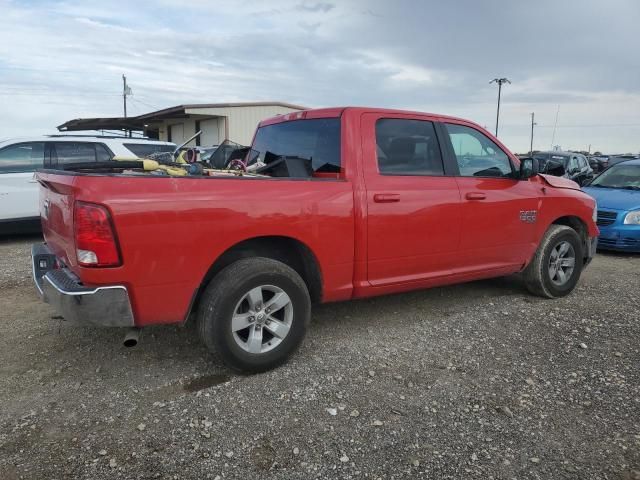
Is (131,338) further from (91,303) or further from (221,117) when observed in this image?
(221,117)

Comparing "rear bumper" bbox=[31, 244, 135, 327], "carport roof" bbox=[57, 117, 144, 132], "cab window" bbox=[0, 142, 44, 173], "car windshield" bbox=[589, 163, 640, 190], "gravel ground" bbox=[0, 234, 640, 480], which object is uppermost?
"carport roof" bbox=[57, 117, 144, 132]

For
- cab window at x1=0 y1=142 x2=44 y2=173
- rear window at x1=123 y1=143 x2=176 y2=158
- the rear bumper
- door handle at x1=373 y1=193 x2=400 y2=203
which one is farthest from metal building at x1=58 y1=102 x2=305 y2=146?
the rear bumper

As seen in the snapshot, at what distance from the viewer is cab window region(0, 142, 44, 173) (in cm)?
787

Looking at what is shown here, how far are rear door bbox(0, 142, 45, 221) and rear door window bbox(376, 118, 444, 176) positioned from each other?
6.24 metres

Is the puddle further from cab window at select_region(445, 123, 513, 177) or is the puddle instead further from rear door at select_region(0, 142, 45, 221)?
rear door at select_region(0, 142, 45, 221)

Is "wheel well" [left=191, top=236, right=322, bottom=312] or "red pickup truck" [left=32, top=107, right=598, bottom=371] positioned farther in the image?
"wheel well" [left=191, top=236, right=322, bottom=312]

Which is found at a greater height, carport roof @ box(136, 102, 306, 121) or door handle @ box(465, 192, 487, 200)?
carport roof @ box(136, 102, 306, 121)

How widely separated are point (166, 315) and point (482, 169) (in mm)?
3106

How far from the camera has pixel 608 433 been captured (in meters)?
2.86

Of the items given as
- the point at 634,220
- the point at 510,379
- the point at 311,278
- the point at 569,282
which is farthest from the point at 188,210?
the point at 634,220

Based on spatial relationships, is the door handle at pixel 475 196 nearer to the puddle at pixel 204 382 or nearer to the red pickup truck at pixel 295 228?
the red pickup truck at pixel 295 228

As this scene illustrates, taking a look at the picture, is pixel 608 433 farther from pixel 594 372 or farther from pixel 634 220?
pixel 634 220

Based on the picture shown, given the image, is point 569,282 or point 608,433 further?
point 569,282

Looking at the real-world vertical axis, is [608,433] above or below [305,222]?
below
